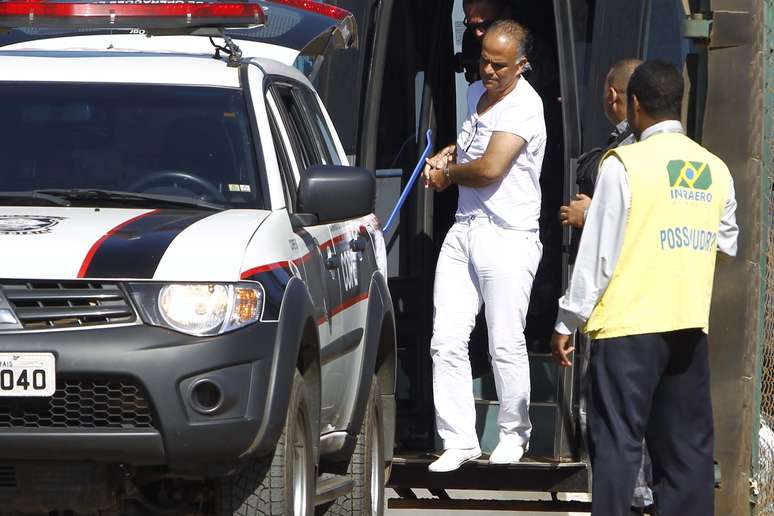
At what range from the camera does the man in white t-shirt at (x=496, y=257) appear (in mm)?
7621

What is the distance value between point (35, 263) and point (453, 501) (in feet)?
11.2

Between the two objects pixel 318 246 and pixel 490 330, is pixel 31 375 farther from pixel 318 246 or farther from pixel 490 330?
pixel 490 330


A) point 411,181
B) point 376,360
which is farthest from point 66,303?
point 411,181

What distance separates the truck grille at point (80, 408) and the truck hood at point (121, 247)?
12.7 inches

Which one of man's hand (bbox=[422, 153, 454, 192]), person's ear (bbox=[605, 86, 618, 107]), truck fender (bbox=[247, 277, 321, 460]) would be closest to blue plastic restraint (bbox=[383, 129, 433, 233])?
man's hand (bbox=[422, 153, 454, 192])

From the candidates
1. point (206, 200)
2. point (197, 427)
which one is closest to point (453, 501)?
point (206, 200)

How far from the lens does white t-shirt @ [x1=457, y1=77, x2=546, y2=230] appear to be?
7684mm

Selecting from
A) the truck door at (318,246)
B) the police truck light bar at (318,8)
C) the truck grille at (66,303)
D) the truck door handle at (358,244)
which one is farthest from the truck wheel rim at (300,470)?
the police truck light bar at (318,8)

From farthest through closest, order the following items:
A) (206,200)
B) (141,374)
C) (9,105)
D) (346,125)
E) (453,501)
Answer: (346,125) < (453,501) < (9,105) < (206,200) < (141,374)

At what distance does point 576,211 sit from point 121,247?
→ 9.25ft

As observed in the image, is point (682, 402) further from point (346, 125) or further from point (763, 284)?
point (346, 125)

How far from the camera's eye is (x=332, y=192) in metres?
5.73

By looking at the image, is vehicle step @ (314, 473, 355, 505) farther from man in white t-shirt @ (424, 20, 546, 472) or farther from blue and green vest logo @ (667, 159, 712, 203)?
blue and green vest logo @ (667, 159, 712, 203)

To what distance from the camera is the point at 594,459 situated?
19.7ft
